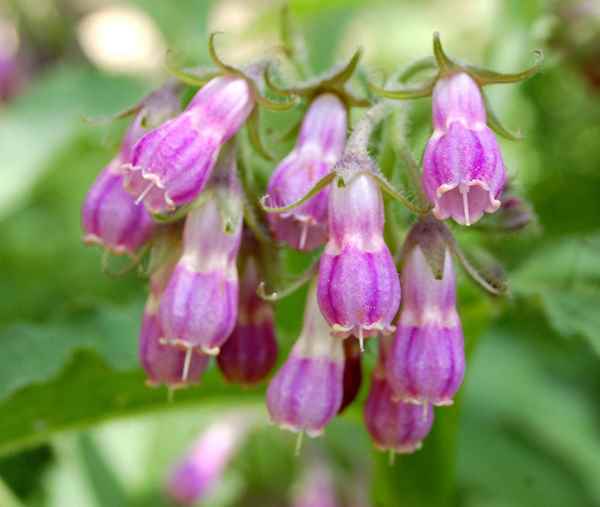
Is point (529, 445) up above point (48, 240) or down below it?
below

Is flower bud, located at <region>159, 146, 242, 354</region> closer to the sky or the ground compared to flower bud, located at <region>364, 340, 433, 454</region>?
closer to the sky

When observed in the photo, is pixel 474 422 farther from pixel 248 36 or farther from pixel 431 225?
pixel 431 225

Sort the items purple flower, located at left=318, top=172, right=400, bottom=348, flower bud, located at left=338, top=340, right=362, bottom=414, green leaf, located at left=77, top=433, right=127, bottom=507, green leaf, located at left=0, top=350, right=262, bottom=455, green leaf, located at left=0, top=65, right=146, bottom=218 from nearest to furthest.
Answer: purple flower, located at left=318, top=172, right=400, bottom=348 < flower bud, located at left=338, top=340, right=362, bottom=414 < green leaf, located at left=0, top=350, right=262, bottom=455 < green leaf, located at left=77, top=433, right=127, bottom=507 < green leaf, located at left=0, top=65, right=146, bottom=218

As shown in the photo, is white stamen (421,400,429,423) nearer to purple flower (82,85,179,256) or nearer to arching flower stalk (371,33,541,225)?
arching flower stalk (371,33,541,225)

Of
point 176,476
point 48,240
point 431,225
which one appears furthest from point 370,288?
point 48,240

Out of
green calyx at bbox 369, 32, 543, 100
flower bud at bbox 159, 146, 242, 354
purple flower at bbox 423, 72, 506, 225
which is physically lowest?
flower bud at bbox 159, 146, 242, 354

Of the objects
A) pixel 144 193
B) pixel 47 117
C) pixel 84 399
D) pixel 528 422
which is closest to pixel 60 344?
pixel 84 399

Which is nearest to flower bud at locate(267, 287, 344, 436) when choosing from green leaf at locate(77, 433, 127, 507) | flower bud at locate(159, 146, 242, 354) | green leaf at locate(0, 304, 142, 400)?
flower bud at locate(159, 146, 242, 354)

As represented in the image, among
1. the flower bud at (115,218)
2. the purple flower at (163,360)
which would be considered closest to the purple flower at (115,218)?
the flower bud at (115,218)
